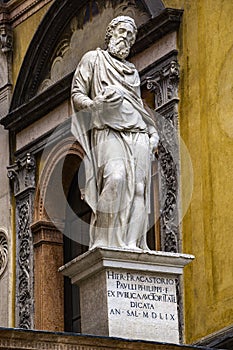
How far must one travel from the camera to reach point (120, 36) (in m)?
15.5

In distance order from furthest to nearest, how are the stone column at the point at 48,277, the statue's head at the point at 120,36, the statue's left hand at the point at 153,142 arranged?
the stone column at the point at 48,277, the statue's head at the point at 120,36, the statue's left hand at the point at 153,142

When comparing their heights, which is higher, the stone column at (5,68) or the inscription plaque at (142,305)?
the stone column at (5,68)

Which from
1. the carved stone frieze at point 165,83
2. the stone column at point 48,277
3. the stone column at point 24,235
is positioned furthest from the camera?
the stone column at point 24,235

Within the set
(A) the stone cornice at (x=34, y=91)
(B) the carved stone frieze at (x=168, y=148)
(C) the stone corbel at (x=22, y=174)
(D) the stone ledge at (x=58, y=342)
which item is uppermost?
(A) the stone cornice at (x=34, y=91)

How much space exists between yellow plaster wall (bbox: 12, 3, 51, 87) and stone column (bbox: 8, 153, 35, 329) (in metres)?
1.37

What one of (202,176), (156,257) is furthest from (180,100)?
(156,257)

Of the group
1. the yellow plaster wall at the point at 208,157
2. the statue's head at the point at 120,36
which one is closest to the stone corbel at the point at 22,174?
the yellow plaster wall at the point at 208,157

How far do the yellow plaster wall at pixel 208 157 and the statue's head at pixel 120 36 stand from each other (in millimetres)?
3237

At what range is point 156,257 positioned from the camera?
14.9m

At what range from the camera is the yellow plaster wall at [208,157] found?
18.3m

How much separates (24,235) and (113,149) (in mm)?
7283

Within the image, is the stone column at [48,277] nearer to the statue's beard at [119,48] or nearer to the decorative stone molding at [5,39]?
the decorative stone molding at [5,39]

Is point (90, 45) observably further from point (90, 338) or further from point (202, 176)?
point (90, 338)

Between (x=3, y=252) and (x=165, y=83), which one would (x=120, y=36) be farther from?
(x=3, y=252)
